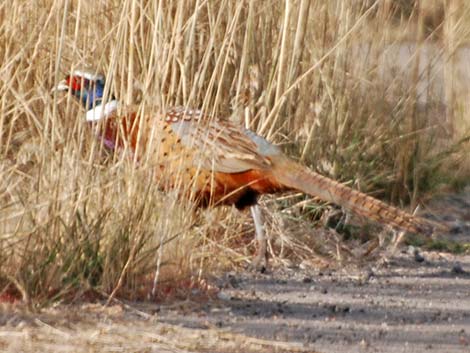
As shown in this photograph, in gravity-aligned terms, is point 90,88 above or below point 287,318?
above

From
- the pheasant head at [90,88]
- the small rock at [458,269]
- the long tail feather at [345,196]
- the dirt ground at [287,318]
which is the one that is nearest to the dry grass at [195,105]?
the pheasant head at [90,88]

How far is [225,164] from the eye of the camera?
Result: 265 inches

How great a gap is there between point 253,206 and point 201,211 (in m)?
0.26

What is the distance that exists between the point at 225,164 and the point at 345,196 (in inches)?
23.7

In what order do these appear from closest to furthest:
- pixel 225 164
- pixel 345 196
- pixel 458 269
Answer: pixel 345 196
pixel 225 164
pixel 458 269

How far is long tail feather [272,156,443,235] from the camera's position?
642 centimetres

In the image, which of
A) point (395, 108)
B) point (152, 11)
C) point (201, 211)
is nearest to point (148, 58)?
point (152, 11)

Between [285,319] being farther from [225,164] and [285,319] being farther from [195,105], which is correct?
[195,105]

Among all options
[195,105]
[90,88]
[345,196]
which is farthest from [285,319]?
[195,105]

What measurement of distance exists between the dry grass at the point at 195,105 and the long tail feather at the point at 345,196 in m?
0.48

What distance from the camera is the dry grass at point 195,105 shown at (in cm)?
546

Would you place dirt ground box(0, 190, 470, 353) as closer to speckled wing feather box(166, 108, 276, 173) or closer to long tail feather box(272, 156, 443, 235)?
long tail feather box(272, 156, 443, 235)

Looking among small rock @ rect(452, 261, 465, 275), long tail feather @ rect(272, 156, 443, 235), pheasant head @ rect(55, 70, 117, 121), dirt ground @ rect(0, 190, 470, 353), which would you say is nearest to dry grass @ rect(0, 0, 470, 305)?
pheasant head @ rect(55, 70, 117, 121)

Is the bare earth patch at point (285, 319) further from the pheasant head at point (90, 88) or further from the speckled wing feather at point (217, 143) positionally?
the pheasant head at point (90, 88)
